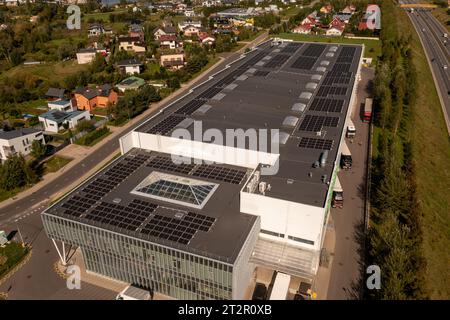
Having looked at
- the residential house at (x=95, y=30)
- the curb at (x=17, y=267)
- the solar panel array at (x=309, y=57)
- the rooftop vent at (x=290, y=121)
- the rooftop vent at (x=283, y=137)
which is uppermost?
the residential house at (x=95, y=30)

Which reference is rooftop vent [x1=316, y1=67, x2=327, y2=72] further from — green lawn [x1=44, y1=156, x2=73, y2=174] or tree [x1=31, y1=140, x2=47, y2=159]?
tree [x1=31, y1=140, x2=47, y2=159]

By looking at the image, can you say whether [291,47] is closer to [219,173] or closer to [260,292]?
[219,173]

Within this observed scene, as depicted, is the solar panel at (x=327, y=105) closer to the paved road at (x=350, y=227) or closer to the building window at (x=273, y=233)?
the paved road at (x=350, y=227)

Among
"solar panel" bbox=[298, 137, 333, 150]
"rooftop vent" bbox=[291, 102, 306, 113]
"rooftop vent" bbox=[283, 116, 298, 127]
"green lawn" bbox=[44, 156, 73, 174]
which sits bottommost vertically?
"green lawn" bbox=[44, 156, 73, 174]

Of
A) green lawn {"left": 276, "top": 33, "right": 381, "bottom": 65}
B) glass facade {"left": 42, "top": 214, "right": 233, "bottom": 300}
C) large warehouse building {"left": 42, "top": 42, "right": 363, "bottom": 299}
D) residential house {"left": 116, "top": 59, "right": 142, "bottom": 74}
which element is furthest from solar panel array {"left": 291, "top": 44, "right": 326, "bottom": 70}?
glass facade {"left": 42, "top": 214, "right": 233, "bottom": 300}

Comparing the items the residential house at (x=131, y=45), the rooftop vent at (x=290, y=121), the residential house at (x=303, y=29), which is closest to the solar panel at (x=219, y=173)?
the rooftop vent at (x=290, y=121)

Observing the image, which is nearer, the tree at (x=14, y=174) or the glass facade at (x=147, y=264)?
the glass facade at (x=147, y=264)
